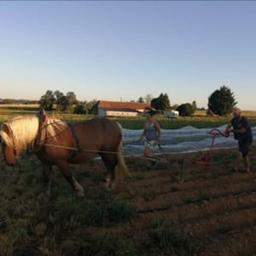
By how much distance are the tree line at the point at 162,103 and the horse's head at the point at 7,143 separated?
6287cm

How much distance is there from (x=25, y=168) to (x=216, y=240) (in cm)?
640

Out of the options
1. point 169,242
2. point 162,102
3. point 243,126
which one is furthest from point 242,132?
point 162,102

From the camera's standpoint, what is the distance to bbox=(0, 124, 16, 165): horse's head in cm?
660

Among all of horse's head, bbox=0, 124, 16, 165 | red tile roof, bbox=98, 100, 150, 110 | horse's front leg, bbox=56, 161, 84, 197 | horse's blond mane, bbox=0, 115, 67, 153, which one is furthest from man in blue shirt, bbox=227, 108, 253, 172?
red tile roof, bbox=98, 100, 150, 110

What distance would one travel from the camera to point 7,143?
6613mm

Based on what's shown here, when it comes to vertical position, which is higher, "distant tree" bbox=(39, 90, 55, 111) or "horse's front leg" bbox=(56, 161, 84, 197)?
"distant tree" bbox=(39, 90, 55, 111)

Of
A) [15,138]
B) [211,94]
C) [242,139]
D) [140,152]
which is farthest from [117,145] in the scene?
[211,94]

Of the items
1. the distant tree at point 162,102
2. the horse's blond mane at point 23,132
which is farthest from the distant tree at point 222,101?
the horse's blond mane at point 23,132

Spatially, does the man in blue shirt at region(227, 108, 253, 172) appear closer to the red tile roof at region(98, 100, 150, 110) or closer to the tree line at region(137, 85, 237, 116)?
the tree line at region(137, 85, 237, 116)

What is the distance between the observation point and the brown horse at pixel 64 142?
6695mm

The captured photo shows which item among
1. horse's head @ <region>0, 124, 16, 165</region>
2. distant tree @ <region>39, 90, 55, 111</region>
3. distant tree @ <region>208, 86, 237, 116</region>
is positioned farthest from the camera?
distant tree @ <region>39, 90, 55, 111</region>

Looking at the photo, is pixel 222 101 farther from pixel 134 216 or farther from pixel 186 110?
pixel 134 216

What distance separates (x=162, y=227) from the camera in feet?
15.5

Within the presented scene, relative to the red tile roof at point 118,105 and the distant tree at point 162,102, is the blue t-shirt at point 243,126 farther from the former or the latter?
the red tile roof at point 118,105
